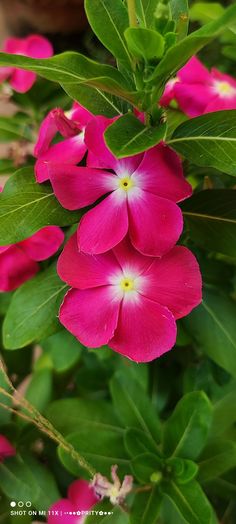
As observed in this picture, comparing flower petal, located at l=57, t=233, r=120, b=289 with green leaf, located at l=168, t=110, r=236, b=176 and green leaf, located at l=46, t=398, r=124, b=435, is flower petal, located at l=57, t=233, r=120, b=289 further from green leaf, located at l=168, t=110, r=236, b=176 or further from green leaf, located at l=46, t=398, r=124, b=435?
green leaf, located at l=46, t=398, r=124, b=435

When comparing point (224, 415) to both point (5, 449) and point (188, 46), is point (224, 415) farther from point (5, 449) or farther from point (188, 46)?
point (188, 46)

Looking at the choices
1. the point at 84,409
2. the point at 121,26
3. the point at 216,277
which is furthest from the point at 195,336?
the point at 121,26

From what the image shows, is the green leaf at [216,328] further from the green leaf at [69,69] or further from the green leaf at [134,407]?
the green leaf at [69,69]

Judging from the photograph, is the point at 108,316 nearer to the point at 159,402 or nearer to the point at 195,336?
the point at 195,336

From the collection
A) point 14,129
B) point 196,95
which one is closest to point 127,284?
point 196,95

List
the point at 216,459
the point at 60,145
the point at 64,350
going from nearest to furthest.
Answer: the point at 60,145
the point at 216,459
the point at 64,350

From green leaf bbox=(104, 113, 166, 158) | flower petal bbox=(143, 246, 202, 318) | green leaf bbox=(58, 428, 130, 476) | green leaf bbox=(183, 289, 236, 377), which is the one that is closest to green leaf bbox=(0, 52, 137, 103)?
green leaf bbox=(104, 113, 166, 158)

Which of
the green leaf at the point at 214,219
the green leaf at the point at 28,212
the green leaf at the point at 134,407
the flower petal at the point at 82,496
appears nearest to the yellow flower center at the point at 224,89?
the green leaf at the point at 214,219
